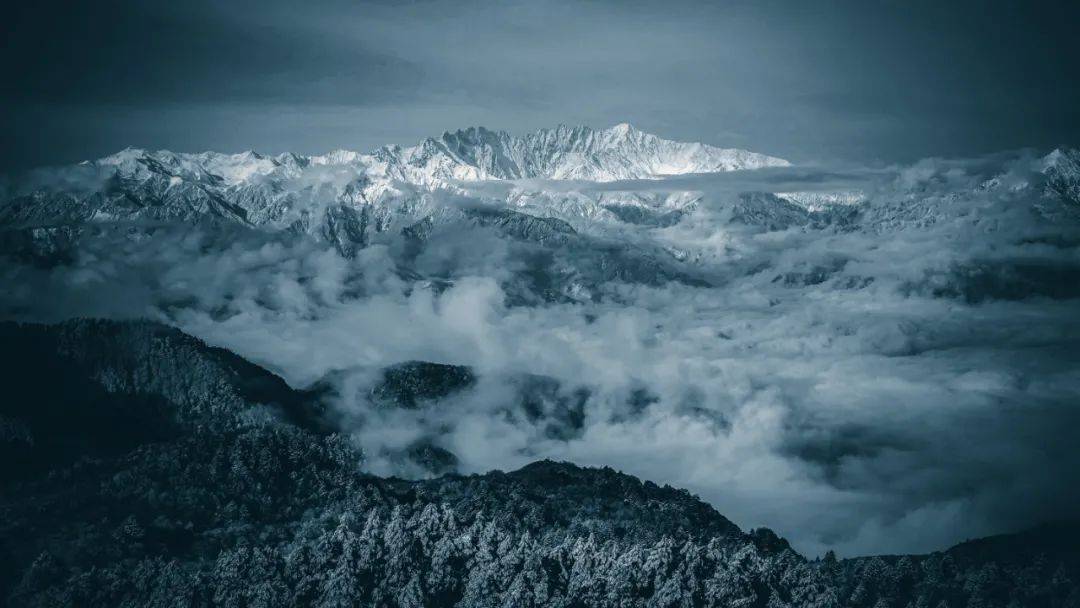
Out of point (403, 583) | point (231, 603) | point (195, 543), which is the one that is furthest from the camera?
point (195, 543)

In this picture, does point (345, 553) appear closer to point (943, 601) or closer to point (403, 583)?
point (403, 583)

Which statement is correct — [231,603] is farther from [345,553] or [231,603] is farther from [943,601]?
[943,601]

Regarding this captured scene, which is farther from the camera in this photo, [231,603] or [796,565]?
[796,565]

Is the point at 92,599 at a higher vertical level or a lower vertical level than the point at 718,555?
lower

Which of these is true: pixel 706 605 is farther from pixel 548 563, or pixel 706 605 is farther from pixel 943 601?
pixel 943 601

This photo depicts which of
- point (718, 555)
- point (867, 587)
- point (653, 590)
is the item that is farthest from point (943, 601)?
point (653, 590)

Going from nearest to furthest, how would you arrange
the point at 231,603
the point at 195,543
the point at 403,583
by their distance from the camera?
the point at 231,603 < the point at 403,583 < the point at 195,543

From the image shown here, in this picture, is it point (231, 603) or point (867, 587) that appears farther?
point (867, 587)

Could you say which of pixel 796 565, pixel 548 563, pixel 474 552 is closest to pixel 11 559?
pixel 474 552

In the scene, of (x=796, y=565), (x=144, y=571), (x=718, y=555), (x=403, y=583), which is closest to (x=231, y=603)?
(x=144, y=571)
